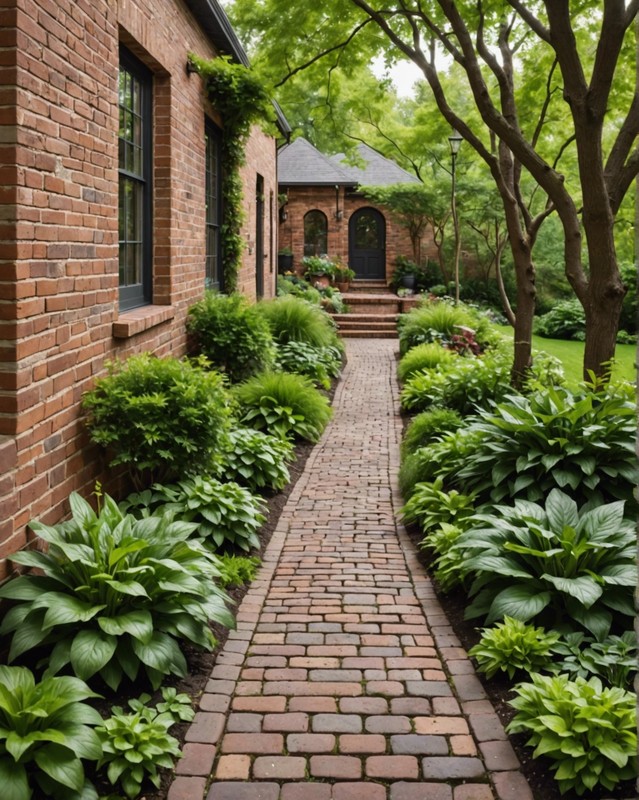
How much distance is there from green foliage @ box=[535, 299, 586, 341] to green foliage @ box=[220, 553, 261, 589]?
18.2 m

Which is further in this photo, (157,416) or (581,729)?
(157,416)

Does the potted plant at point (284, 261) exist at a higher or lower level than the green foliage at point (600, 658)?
higher

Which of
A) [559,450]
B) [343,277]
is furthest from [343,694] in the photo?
[343,277]

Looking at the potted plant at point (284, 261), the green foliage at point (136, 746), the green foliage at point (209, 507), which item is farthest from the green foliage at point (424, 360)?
the potted plant at point (284, 261)

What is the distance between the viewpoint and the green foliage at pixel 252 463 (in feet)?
23.3

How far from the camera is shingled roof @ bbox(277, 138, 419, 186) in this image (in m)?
26.3

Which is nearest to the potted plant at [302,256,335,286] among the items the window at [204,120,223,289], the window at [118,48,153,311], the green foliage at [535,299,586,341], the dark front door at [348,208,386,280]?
the dark front door at [348,208,386,280]

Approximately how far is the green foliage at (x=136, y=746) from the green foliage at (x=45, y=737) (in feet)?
0.27

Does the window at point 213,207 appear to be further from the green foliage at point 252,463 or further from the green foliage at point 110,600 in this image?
the green foliage at point 110,600

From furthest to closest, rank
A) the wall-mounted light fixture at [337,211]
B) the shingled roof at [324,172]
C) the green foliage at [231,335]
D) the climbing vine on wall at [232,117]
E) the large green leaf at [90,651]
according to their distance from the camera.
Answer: the wall-mounted light fixture at [337,211] → the shingled roof at [324,172] → the climbing vine on wall at [232,117] → the green foliage at [231,335] → the large green leaf at [90,651]

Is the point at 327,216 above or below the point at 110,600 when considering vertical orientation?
above

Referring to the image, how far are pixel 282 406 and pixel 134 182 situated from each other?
2813mm

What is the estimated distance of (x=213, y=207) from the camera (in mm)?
11289

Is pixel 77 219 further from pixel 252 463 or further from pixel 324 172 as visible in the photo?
pixel 324 172
